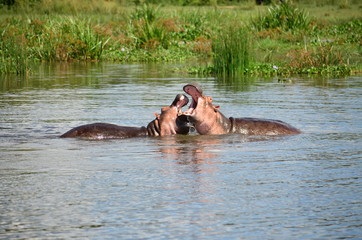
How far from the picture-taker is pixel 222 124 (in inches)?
307

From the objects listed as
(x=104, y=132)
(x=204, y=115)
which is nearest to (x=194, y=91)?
(x=204, y=115)

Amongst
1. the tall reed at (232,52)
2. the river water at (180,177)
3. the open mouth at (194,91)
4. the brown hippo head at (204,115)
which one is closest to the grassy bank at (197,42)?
the tall reed at (232,52)

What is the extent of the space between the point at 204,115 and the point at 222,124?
13.9 inches

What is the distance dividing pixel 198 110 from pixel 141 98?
150 inches

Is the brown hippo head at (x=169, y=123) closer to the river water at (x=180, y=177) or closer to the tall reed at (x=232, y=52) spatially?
the river water at (x=180, y=177)

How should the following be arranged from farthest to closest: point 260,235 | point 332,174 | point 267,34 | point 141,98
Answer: point 267,34 < point 141,98 < point 332,174 < point 260,235

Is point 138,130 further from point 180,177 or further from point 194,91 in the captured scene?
point 180,177

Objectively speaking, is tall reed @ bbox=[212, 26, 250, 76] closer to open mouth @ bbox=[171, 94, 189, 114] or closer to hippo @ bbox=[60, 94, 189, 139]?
hippo @ bbox=[60, 94, 189, 139]

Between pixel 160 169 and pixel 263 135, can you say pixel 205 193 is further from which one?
pixel 263 135

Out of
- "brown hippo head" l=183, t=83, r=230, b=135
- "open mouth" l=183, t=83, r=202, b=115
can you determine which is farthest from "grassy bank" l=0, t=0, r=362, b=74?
"open mouth" l=183, t=83, r=202, b=115

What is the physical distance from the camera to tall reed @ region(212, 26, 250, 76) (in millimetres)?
14156

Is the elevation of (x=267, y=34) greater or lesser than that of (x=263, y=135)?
greater

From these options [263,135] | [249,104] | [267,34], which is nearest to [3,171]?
[263,135]

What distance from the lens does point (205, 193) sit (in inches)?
201
